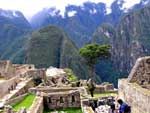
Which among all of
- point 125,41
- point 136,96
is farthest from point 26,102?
point 125,41

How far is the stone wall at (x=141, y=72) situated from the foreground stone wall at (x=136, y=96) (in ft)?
1.25

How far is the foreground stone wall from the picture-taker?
9847 millimetres

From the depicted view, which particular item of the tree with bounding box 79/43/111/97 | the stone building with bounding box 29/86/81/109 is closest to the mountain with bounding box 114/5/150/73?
the tree with bounding box 79/43/111/97

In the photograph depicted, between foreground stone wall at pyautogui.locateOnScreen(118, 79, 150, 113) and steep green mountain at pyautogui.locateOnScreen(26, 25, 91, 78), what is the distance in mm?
119471

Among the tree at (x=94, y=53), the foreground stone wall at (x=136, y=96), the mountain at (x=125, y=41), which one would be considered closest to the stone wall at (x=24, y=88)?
the foreground stone wall at (x=136, y=96)

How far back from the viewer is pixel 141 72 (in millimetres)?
12430

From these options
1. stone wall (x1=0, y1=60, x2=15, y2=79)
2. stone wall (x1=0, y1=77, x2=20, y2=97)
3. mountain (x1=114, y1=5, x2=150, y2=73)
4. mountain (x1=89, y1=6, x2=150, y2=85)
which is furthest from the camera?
mountain (x1=114, y1=5, x2=150, y2=73)

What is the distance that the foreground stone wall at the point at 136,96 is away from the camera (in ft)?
32.3

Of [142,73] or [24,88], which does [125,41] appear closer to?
[24,88]

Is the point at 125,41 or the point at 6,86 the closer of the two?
the point at 6,86

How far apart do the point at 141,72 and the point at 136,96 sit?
1707mm

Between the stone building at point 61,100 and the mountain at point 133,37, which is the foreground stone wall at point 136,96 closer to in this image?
the stone building at point 61,100

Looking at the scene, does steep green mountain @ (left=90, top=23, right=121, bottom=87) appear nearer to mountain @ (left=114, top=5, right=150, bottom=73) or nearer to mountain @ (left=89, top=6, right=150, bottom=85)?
mountain @ (left=89, top=6, right=150, bottom=85)

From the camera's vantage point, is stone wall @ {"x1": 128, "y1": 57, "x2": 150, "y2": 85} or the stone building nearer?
stone wall @ {"x1": 128, "y1": 57, "x2": 150, "y2": 85}
